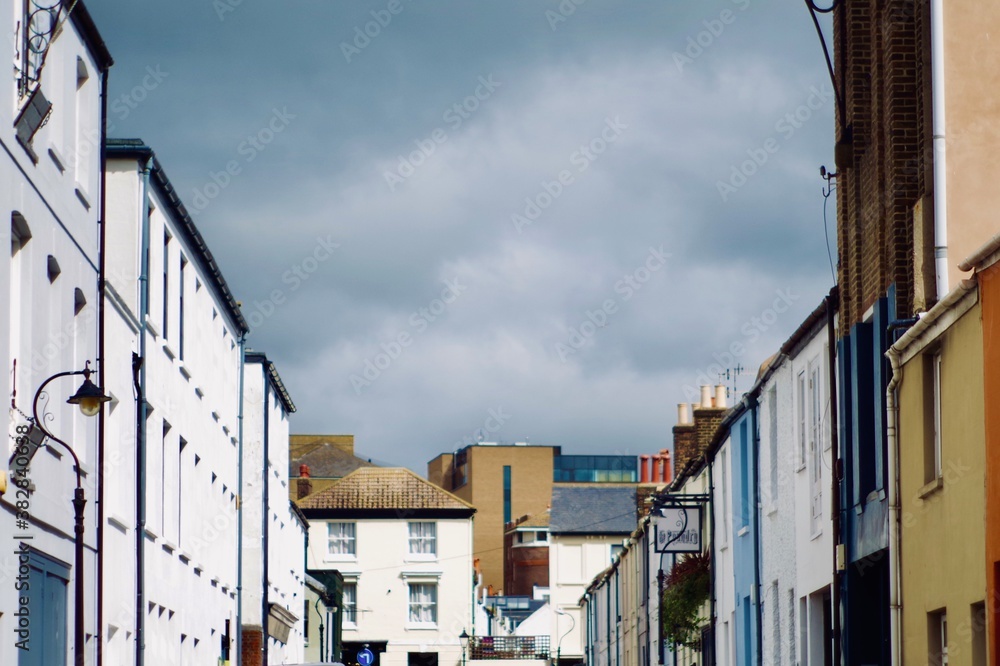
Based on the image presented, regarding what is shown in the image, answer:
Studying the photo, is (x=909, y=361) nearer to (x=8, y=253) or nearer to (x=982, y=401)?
(x=982, y=401)

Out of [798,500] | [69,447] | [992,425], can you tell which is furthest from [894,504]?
[69,447]

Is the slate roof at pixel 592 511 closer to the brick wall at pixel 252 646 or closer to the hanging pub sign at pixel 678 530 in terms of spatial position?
the brick wall at pixel 252 646

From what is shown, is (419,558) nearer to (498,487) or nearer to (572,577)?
(572,577)

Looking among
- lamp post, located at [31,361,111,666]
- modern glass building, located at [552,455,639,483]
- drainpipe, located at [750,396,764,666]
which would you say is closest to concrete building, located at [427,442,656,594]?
modern glass building, located at [552,455,639,483]

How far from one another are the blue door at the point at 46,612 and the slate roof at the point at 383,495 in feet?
169

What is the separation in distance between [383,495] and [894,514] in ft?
178

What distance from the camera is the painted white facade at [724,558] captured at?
97.9 feet

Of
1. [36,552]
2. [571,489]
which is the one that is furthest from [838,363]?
[571,489]

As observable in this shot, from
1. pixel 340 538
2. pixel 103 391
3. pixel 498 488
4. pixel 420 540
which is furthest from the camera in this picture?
pixel 498 488

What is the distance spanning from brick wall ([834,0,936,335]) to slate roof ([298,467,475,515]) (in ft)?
164

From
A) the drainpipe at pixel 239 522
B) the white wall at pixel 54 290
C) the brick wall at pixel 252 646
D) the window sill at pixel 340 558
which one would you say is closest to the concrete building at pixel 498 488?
the window sill at pixel 340 558

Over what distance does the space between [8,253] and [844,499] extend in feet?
35.9

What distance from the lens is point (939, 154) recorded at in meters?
17.4

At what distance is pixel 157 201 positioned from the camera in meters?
25.1
